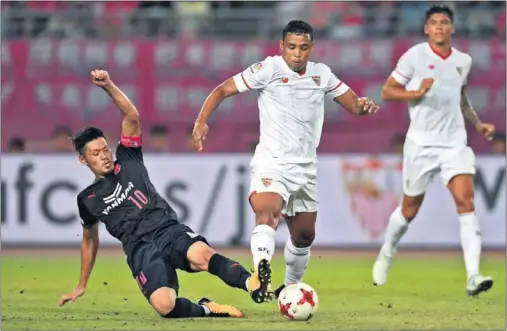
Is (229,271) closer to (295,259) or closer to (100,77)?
(295,259)

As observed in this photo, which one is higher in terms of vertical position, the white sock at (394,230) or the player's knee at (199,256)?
the player's knee at (199,256)

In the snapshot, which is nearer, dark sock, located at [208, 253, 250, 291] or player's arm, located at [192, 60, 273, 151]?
dark sock, located at [208, 253, 250, 291]

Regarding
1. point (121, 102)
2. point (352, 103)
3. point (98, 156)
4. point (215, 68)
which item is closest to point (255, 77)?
point (352, 103)

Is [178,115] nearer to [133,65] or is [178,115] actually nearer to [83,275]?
[133,65]

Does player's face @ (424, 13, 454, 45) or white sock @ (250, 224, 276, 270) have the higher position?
player's face @ (424, 13, 454, 45)

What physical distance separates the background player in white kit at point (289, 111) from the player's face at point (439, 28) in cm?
141

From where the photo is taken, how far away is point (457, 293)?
1070cm

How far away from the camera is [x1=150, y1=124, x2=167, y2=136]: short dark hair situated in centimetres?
1761

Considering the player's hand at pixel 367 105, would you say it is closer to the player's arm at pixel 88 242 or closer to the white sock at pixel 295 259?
the white sock at pixel 295 259

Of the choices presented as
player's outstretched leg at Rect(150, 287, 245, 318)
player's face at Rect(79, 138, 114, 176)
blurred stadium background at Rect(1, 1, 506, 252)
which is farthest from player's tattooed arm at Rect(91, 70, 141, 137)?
blurred stadium background at Rect(1, 1, 506, 252)

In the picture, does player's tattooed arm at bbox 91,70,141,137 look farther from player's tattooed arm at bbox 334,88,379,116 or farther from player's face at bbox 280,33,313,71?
player's tattooed arm at bbox 334,88,379,116

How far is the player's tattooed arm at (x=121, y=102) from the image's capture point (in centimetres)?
844

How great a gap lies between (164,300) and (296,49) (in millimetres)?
2091

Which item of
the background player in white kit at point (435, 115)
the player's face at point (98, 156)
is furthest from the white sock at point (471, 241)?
the player's face at point (98, 156)
